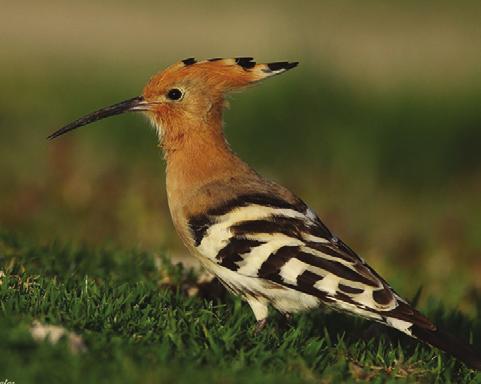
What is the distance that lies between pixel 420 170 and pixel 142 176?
2.21 meters

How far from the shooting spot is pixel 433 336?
3441 mm

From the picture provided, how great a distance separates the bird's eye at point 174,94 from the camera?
4305 millimetres

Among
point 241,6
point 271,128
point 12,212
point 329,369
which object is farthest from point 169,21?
point 329,369

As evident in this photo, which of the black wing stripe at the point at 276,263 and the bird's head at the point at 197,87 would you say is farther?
the bird's head at the point at 197,87

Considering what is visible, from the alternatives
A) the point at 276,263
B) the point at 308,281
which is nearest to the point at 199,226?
the point at 276,263

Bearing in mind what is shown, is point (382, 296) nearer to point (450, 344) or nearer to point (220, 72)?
point (450, 344)

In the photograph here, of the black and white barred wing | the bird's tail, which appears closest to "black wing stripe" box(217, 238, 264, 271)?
the black and white barred wing

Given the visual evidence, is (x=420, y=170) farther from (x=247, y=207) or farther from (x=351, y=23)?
(x=351, y=23)

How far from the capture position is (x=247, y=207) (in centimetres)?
385

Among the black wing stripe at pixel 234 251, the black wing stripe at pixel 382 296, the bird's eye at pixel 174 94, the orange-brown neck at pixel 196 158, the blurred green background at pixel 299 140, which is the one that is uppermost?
the bird's eye at pixel 174 94

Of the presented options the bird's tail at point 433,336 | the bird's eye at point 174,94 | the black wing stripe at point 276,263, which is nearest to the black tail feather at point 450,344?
the bird's tail at point 433,336

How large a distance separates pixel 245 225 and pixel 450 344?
887 millimetres

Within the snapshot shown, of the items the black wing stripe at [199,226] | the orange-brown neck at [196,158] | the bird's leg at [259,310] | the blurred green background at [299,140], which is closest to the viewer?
the bird's leg at [259,310]

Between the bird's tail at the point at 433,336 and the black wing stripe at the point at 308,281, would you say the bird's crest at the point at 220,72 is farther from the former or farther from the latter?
the bird's tail at the point at 433,336
